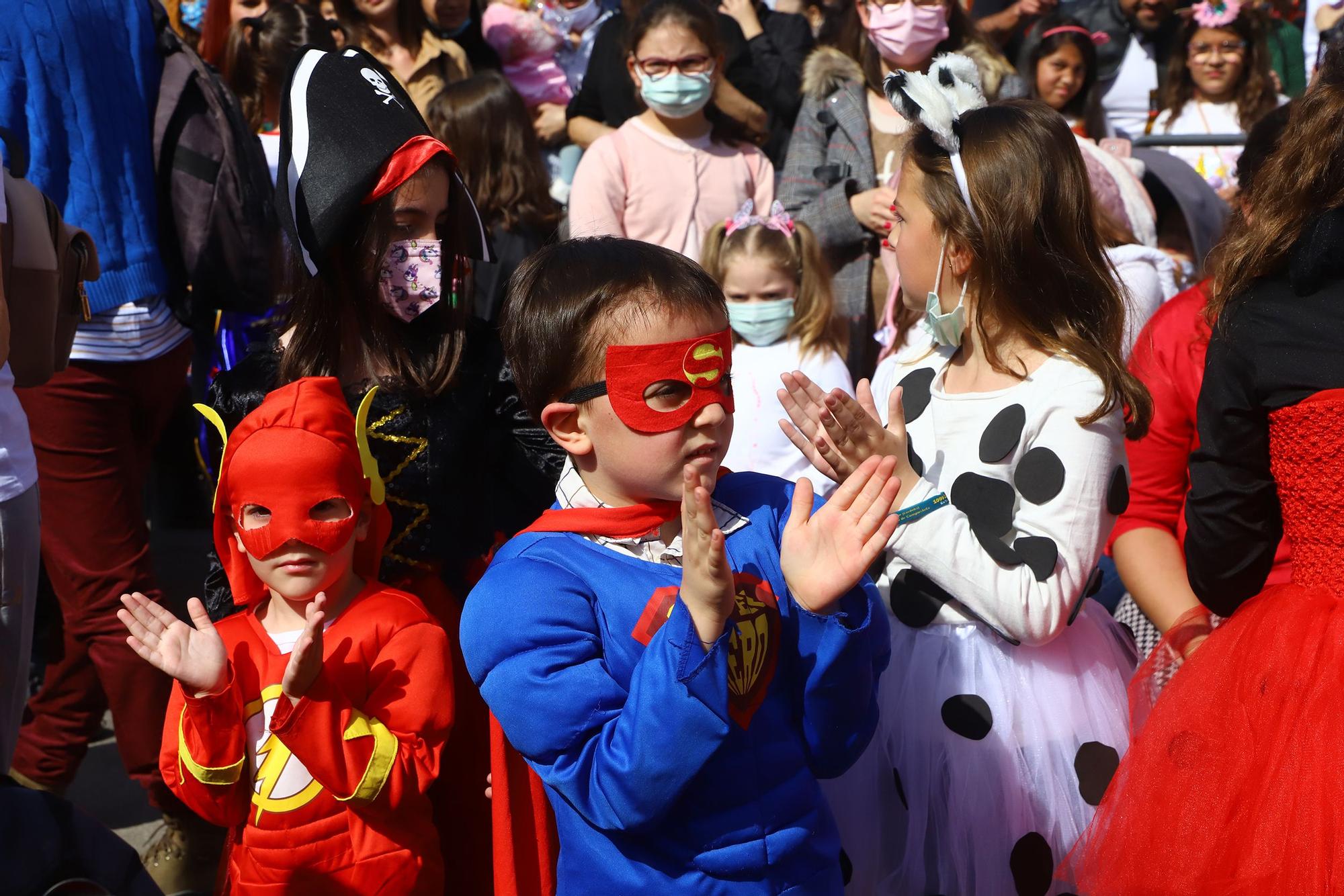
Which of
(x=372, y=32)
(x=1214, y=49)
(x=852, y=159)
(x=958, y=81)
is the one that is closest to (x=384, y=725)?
(x=958, y=81)

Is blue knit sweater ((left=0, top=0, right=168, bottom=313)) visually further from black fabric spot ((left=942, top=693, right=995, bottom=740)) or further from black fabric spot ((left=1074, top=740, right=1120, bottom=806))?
black fabric spot ((left=1074, top=740, right=1120, bottom=806))

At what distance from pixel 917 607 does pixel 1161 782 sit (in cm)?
65

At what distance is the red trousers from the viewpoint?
369 cm

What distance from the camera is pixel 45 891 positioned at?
6.64ft

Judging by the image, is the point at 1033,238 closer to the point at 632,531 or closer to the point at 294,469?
the point at 632,531

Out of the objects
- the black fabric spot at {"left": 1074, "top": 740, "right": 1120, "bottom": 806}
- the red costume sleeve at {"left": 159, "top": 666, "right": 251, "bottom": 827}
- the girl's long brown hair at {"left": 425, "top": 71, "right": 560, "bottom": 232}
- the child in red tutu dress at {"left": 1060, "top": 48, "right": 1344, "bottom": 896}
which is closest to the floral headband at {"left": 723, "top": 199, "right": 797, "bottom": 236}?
the girl's long brown hair at {"left": 425, "top": 71, "right": 560, "bottom": 232}

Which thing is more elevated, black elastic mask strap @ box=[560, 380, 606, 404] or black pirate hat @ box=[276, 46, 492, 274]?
black pirate hat @ box=[276, 46, 492, 274]

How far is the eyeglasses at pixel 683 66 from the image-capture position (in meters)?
5.16

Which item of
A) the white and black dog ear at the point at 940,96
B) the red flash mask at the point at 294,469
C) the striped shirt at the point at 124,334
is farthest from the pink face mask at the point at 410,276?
the striped shirt at the point at 124,334

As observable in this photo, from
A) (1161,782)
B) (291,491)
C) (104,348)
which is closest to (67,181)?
(104,348)

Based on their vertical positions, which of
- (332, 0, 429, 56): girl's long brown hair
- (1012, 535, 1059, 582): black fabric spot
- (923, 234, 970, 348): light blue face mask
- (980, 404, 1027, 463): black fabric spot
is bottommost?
(1012, 535, 1059, 582): black fabric spot

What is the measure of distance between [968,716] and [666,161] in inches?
122

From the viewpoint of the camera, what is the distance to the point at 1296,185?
2375 millimetres

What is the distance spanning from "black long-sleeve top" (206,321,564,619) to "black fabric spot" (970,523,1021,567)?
90 centimetres
